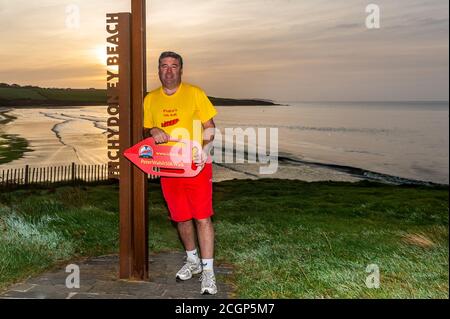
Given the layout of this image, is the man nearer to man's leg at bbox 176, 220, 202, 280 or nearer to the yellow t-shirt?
the yellow t-shirt

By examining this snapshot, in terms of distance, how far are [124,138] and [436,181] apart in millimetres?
47306

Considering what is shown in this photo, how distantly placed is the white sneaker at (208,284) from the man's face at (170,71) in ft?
6.38

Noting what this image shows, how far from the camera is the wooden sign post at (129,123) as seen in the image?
513 centimetres

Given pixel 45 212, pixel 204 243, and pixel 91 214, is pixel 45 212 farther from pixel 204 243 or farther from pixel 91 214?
pixel 204 243

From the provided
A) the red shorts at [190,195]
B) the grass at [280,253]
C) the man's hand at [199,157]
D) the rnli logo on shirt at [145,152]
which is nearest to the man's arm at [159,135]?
the rnli logo on shirt at [145,152]

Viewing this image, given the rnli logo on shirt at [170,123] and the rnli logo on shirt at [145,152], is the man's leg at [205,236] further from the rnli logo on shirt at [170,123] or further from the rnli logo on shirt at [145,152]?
the rnli logo on shirt at [170,123]

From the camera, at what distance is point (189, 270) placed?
543 centimetres

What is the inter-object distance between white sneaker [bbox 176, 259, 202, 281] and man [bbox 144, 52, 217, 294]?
0.41m

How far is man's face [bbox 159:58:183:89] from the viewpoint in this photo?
15.6ft

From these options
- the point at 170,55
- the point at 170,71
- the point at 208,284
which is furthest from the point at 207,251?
the point at 170,55

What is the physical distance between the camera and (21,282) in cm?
529

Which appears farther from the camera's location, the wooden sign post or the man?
the wooden sign post

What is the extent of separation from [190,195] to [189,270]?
1.01 metres

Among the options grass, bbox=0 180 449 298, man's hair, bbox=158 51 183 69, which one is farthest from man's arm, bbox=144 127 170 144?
grass, bbox=0 180 449 298
